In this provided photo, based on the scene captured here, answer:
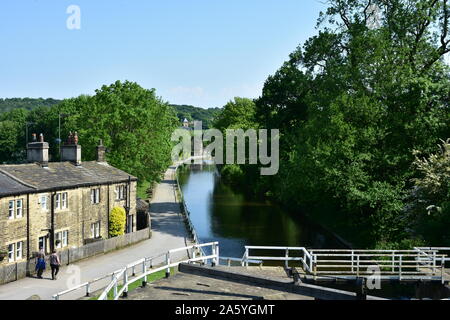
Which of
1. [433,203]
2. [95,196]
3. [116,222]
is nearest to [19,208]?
[95,196]

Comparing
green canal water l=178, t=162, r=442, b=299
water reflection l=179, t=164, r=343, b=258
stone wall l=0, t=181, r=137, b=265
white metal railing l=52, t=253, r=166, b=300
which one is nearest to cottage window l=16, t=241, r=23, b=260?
stone wall l=0, t=181, r=137, b=265

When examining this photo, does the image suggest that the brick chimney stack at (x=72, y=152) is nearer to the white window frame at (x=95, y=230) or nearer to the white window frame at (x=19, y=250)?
the white window frame at (x=95, y=230)

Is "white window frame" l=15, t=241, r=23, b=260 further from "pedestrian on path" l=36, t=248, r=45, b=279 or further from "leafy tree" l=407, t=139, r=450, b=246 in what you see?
"leafy tree" l=407, t=139, r=450, b=246

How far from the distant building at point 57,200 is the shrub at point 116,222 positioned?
0.37 meters

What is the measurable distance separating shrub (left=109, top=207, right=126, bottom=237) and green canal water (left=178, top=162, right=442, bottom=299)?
7.43m

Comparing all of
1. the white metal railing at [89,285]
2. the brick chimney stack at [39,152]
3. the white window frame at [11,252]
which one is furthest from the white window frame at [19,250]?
the brick chimney stack at [39,152]

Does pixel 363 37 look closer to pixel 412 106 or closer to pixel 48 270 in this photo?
pixel 412 106

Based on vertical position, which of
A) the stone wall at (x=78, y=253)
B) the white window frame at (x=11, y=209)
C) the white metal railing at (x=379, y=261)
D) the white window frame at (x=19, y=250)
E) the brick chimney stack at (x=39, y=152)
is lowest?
the stone wall at (x=78, y=253)

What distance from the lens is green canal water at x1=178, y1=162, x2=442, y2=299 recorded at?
148 ft

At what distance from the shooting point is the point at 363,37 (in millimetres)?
41656

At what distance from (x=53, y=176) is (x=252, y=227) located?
2187cm

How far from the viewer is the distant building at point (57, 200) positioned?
3209 centimetres

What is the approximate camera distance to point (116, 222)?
4244 centimetres

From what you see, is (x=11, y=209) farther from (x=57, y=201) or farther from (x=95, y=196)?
(x=95, y=196)
